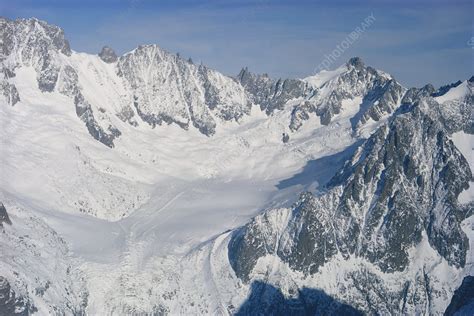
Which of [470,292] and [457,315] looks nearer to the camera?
[457,315]
